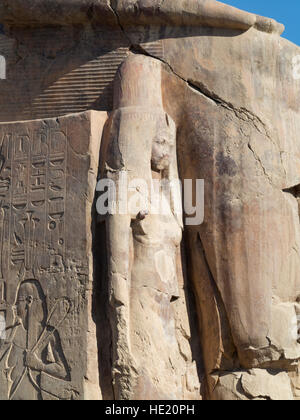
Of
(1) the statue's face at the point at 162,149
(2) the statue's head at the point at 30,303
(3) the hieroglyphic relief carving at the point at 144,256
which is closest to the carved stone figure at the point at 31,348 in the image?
(2) the statue's head at the point at 30,303

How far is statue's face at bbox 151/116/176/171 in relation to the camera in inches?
285

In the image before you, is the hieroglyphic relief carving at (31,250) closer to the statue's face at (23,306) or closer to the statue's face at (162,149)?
the statue's face at (23,306)

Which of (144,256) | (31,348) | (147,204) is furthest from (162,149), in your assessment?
(31,348)

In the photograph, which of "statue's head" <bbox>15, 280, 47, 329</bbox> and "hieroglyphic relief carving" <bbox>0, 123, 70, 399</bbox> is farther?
"statue's head" <bbox>15, 280, 47, 329</bbox>

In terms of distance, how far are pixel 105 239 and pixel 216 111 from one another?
51.6 inches

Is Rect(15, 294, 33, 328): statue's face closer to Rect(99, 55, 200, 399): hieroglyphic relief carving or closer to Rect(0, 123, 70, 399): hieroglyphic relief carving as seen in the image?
Rect(0, 123, 70, 399): hieroglyphic relief carving

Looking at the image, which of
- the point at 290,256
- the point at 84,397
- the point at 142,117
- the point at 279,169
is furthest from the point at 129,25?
the point at 84,397

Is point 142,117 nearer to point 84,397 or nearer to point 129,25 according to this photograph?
point 129,25

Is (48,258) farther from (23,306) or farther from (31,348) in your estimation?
(31,348)

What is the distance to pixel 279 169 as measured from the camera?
7.36 m

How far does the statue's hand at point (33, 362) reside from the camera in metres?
6.90

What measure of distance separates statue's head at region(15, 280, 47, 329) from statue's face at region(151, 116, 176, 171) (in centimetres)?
126

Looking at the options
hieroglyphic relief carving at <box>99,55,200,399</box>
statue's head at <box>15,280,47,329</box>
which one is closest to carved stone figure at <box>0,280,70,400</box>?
statue's head at <box>15,280,47,329</box>

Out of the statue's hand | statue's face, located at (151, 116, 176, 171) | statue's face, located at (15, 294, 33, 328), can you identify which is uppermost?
statue's face, located at (151, 116, 176, 171)
